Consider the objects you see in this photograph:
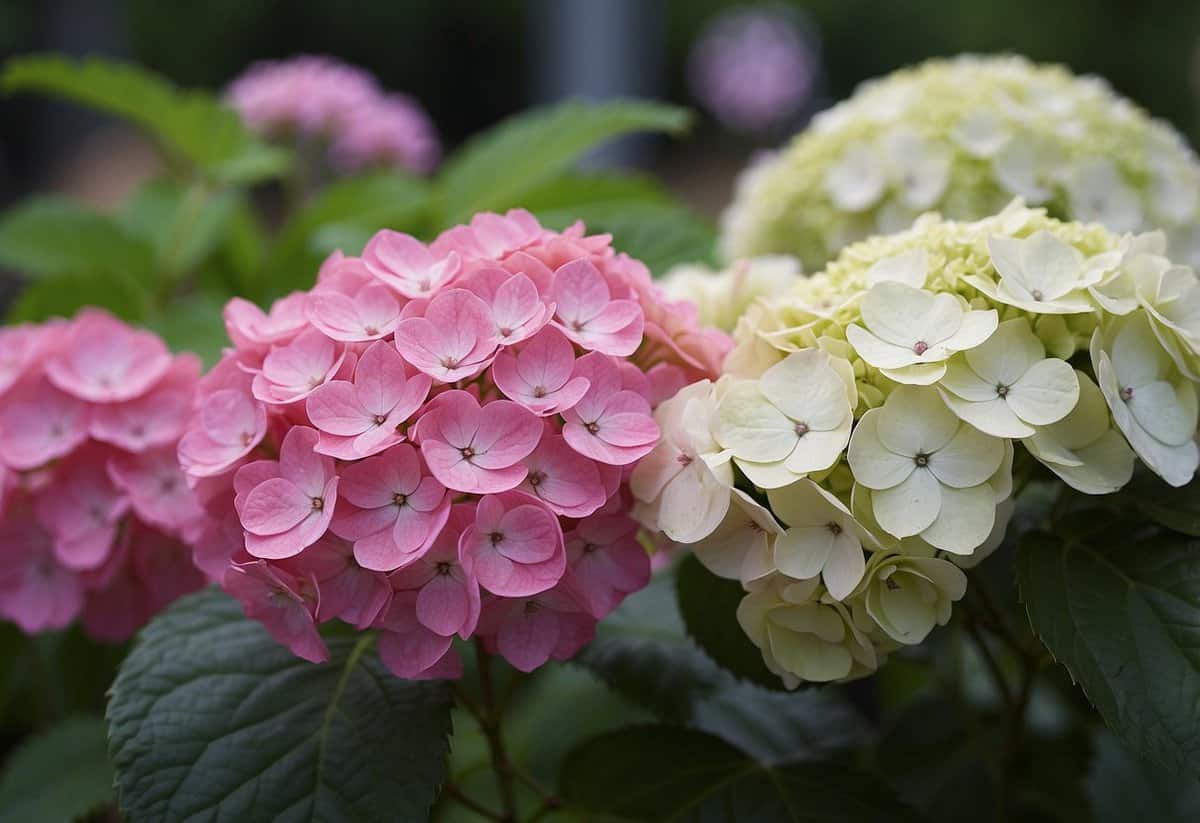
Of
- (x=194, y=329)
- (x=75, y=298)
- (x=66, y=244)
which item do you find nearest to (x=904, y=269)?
(x=194, y=329)

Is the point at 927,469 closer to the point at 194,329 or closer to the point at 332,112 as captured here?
the point at 194,329

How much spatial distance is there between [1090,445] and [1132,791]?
357 millimetres

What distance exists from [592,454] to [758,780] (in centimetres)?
26

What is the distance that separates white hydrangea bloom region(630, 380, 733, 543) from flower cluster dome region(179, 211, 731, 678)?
18 mm

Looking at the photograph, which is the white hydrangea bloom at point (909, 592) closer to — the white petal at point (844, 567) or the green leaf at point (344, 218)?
the white petal at point (844, 567)

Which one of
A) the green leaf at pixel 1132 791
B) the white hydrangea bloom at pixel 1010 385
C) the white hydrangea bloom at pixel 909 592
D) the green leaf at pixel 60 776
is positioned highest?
the white hydrangea bloom at pixel 1010 385

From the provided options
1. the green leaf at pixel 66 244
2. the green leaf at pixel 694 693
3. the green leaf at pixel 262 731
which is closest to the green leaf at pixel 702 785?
the green leaf at pixel 694 693

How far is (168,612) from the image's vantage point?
2.06 ft

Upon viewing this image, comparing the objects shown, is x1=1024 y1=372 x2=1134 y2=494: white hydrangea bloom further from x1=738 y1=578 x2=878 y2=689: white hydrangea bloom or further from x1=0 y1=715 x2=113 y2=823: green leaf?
x1=0 y1=715 x2=113 y2=823: green leaf

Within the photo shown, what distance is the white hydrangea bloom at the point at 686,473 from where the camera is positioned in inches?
20.1

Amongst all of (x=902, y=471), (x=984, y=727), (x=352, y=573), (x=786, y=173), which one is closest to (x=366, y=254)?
(x=352, y=573)

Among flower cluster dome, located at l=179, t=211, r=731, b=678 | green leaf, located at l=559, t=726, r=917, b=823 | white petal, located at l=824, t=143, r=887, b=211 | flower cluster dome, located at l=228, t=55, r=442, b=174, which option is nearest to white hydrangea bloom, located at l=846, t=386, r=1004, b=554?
flower cluster dome, located at l=179, t=211, r=731, b=678

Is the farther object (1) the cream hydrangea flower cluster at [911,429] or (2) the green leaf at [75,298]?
(2) the green leaf at [75,298]

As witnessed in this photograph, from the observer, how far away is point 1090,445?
1.72 ft
